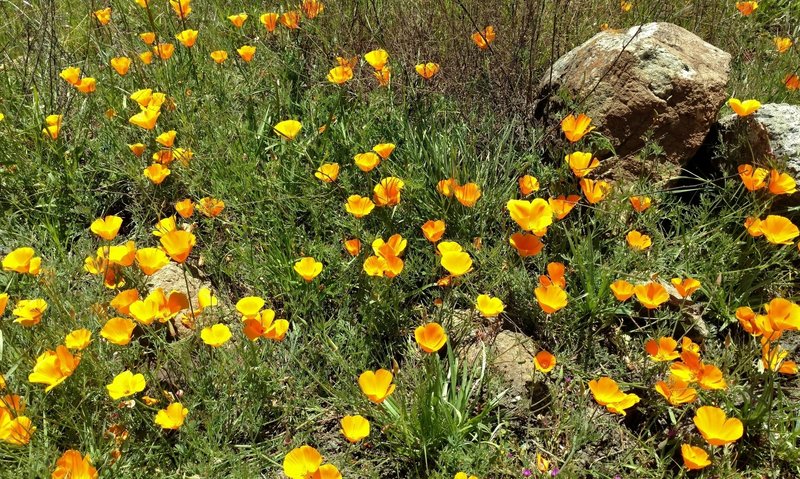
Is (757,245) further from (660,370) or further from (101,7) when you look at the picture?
(101,7)

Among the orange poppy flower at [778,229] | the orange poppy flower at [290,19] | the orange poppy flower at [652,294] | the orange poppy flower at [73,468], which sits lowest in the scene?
the orange poppy flower at [73,468]

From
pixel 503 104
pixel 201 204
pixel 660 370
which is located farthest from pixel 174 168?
pixel 660 370

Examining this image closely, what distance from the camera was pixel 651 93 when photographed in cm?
278

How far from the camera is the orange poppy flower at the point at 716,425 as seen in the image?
6.27 feet

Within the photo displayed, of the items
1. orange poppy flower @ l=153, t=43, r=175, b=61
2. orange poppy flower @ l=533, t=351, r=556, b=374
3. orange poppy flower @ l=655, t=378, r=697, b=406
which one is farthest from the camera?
orange poppy flower @ l=153, t=43, r=175, b=61

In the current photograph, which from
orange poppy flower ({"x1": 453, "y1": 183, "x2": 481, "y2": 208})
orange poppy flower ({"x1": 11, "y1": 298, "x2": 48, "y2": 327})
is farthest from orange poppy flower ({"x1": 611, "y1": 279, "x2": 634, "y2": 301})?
orange poppy flower ({"x1": 11, "y1": 298, "x2": 48, "y2": 327})

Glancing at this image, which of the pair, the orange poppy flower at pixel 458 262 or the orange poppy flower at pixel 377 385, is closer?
the orange poppy flower at pixel 377 385

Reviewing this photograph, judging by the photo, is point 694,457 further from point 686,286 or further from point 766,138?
point 766,138

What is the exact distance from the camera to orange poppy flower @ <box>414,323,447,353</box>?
6.46ft

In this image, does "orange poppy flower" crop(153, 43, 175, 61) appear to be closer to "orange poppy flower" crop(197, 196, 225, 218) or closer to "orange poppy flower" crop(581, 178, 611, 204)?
"orange poppy flower" crop(197, 196, 225, 218)

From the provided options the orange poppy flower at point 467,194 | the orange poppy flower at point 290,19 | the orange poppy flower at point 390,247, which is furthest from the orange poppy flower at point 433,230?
the orange poppy flower at point 290,19

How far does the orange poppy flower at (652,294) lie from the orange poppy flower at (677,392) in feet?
0.88

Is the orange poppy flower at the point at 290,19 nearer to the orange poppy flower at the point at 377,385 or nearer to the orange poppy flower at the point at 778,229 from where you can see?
the orange poppy flower at the point at 377,385

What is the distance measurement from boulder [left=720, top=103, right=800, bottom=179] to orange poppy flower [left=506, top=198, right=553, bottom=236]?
2.95ft
